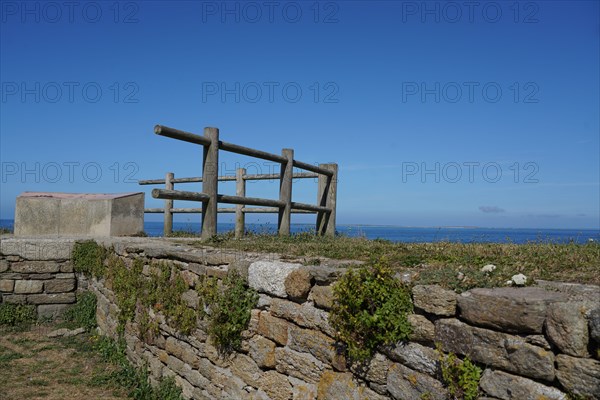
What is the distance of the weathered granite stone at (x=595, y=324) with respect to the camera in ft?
6.88

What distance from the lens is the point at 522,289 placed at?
8.47ft

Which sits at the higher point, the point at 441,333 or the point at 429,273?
the point at 429,273

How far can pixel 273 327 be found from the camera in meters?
3.95

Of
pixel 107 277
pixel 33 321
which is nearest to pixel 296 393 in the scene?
pixel 107 277

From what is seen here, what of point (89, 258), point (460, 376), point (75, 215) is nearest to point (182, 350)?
point (460, 376)

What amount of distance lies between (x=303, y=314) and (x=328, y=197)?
18.0ft

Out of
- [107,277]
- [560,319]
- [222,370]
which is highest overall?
[560,319]

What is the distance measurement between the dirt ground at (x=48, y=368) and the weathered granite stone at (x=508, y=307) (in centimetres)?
476

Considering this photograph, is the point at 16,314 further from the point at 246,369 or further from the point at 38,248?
the point at 246,369

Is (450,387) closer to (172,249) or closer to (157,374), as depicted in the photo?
(172,249)

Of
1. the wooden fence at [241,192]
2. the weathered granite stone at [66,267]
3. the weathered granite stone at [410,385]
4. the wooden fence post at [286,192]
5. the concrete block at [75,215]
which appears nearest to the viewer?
the weathered granite stone at [410,385]

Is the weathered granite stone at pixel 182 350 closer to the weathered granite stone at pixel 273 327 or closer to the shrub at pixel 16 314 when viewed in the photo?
the weathered granite stone at pixel 273 327

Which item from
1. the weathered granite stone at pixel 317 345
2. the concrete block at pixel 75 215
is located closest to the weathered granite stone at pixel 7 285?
the concrete block at pixel 75 215

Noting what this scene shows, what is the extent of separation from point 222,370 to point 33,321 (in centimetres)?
521
